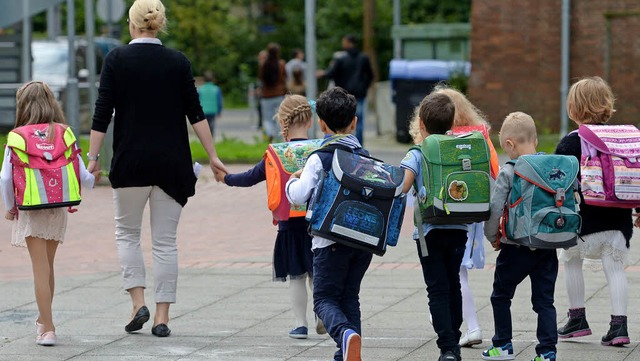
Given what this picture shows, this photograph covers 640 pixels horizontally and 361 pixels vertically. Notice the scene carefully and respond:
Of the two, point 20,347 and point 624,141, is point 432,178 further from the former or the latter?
point 20,347

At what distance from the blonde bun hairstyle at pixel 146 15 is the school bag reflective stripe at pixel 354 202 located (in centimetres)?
175

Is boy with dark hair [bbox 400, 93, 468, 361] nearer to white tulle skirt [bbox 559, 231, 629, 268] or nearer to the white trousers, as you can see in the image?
white tulle skirt [bbox 559, 231, 629, 268]

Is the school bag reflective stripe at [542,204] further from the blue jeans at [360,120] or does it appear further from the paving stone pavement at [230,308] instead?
the blue jeans at [360,120]

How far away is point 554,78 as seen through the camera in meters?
21.1

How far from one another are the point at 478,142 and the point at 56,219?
248 cm

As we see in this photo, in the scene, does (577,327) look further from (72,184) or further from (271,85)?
(271,85)

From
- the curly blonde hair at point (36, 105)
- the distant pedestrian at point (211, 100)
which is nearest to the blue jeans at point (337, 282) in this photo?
the curly blonde hair at point (36, 105)

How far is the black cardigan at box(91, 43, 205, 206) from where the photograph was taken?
7.48 meters

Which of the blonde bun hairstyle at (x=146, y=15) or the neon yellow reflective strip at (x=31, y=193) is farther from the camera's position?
the blonde bun hairstyle at (x=146, y=15)

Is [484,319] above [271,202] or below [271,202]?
below

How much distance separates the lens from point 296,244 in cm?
757

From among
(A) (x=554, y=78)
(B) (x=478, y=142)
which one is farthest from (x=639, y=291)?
(A) (x=554, y=78)

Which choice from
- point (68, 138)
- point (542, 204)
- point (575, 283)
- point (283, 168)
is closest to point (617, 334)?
point (575, 283)

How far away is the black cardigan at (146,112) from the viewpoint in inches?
294
